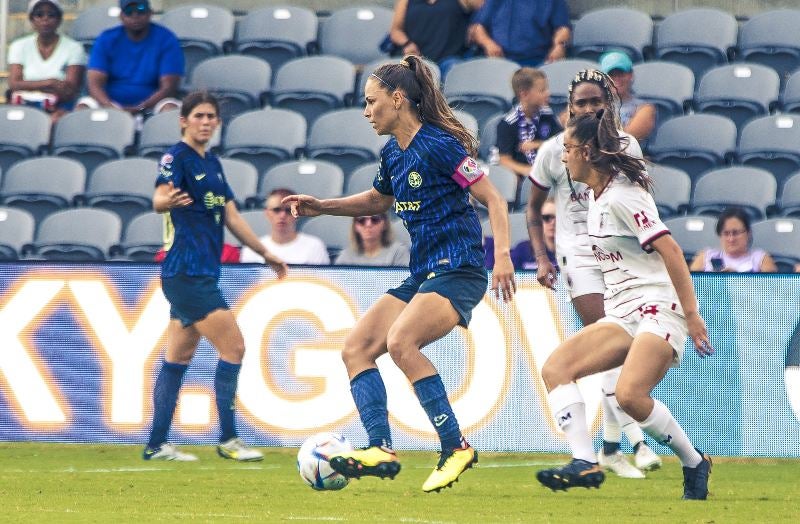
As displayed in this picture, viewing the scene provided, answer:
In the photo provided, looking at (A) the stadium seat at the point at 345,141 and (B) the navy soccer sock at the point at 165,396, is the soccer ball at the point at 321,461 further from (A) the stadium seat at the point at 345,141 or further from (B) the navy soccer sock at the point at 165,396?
(A) the stadium seat at the point at 345,141

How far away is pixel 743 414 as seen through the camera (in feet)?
29.8

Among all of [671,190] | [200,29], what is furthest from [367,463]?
[200,29]

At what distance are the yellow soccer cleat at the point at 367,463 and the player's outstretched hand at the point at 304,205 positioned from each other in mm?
1097

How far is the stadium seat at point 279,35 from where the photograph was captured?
14.0 meters

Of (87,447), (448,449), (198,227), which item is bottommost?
(87,447)

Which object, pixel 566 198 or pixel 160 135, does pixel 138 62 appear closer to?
pixel 160 135

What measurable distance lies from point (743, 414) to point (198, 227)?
3383mm

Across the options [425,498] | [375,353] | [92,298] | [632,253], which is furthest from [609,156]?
[92,298]

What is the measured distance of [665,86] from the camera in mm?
12445

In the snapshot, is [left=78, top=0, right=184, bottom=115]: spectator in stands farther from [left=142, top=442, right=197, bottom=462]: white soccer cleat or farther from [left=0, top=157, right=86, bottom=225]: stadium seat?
[left=142, top=442, right=197, bottom=462]: white soccer cleat

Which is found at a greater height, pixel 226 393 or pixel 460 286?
pixel 460 286

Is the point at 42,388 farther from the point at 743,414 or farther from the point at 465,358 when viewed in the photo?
the point at 743,414

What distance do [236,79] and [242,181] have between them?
5.74ft

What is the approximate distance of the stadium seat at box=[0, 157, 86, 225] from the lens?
1225cm
